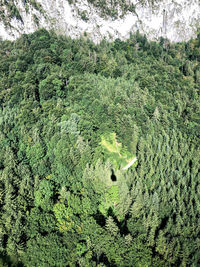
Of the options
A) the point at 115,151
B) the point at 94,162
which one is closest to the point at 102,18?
the point at 115,151

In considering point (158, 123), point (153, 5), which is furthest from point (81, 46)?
point (158, 123)

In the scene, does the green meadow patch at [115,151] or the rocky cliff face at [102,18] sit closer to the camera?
the green meadow patch at [115,151]

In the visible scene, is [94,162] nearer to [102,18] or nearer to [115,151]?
[115,151]

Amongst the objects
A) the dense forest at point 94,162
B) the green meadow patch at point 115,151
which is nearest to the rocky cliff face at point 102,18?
the dense forest at point 94,162

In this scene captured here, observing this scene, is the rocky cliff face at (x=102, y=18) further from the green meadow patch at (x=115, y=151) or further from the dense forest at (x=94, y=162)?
the green meadow patch at (x=115, y=151)

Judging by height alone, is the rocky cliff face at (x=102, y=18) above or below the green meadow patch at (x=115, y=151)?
above

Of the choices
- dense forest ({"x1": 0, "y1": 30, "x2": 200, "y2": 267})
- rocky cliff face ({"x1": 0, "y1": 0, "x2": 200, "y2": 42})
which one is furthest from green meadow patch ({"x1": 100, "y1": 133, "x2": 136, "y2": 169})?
rocky cliff face ({"x1": 0, "y1": 0, "x2": 200, "y2": 42})

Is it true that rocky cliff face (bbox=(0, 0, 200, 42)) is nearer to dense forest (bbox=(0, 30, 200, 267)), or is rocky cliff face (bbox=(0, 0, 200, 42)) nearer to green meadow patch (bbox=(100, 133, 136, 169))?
A: dense forest (bbox=(0, 30, 200, 267))
